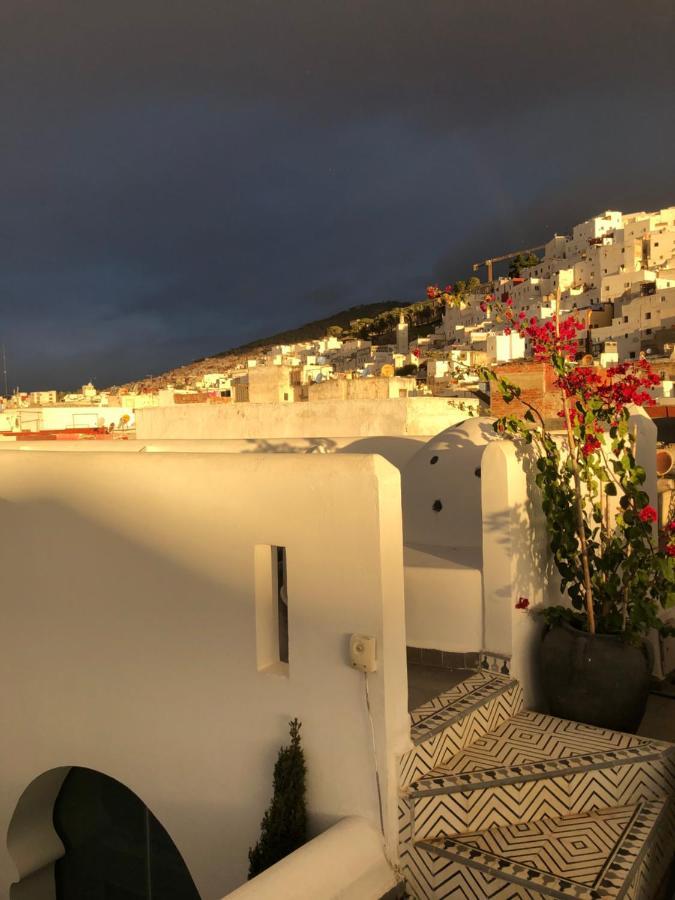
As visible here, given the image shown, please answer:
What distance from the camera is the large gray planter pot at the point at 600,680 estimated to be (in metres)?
4.61

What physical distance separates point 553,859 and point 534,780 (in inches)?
19.2

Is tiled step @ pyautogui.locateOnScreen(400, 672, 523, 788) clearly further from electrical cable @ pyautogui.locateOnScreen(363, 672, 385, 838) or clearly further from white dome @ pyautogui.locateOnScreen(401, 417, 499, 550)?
white dome @ pyautogui.locateOnScreen(401, 417, 499, 550)

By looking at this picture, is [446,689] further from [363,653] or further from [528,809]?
[363,653]

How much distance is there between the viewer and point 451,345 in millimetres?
72312

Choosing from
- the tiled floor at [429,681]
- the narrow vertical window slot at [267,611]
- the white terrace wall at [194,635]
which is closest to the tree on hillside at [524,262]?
the tiled floor at [429,681]

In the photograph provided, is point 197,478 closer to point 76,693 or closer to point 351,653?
point 351,653

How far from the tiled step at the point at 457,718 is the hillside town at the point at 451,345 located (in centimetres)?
268

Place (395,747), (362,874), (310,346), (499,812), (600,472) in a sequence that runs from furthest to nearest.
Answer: (310,346) → (600,472) → (499,812) → (395,747) → (362,874)

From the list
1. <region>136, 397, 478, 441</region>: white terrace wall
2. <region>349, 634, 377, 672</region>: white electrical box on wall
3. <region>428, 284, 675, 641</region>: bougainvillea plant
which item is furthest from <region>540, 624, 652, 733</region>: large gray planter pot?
<region>136, 397, 478, 441</region>: white terrace wall

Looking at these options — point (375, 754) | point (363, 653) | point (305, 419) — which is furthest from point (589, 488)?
point (305, 419)

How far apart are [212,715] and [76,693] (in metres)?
1.32

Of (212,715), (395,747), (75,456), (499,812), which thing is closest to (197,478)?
(75,456)

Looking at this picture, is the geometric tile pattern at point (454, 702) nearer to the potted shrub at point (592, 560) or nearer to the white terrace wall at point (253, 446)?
the potted shrub at point (592, 560)

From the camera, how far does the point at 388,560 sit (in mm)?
3471
